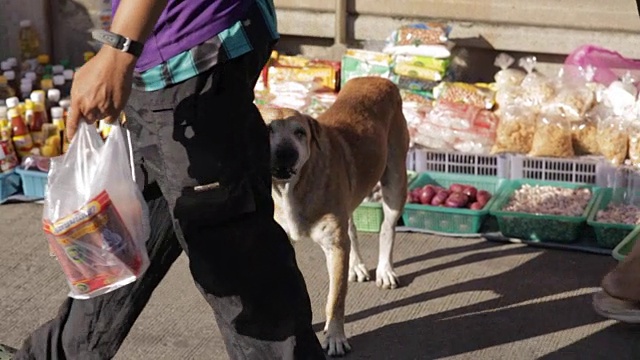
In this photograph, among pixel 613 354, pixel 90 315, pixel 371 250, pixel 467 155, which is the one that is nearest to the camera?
pixel 90 315

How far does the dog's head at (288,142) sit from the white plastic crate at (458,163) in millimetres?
1884

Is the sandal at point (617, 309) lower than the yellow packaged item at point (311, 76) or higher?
lower

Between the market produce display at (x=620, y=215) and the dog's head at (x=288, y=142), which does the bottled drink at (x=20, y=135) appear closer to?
the dog's head at (x=288, y=142)

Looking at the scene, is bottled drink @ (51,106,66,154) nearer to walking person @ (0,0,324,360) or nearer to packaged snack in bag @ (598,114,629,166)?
packaged snack in bag @ (598,114,629,166)

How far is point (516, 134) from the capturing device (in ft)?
21.4

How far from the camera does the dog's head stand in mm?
4668

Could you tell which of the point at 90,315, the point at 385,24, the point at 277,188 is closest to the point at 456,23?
the point at 385,24

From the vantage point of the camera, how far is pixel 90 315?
386cm

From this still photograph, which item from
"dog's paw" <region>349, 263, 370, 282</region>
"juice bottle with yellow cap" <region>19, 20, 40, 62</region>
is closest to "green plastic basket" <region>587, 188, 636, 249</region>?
"dog's paw" <region>349, 263, 370, 282</region>

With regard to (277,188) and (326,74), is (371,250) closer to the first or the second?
(277,188)

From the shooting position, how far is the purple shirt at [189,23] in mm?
3307

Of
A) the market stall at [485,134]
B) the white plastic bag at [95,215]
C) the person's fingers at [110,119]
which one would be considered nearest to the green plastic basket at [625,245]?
the market stall at [485,134]

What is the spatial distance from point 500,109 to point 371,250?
1394 millimetres

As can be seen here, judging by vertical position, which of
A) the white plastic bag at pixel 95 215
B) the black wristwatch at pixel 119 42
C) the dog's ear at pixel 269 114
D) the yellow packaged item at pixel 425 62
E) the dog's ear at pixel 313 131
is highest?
the black wristwatch at pixel 119 42
